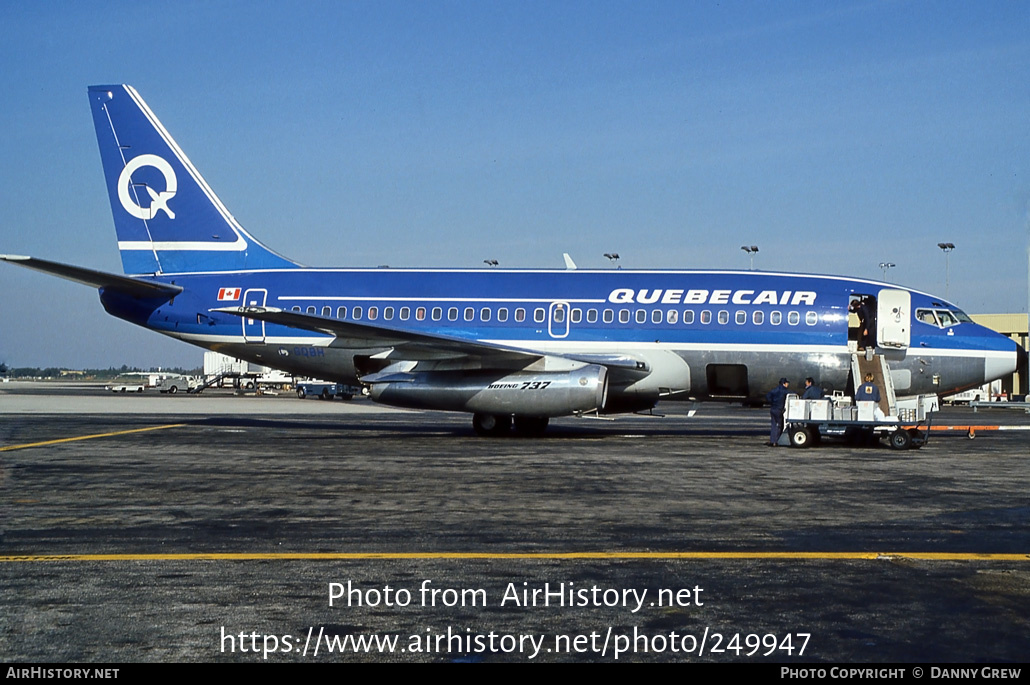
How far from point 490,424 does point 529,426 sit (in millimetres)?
1025

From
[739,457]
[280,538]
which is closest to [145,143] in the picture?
[739,457]

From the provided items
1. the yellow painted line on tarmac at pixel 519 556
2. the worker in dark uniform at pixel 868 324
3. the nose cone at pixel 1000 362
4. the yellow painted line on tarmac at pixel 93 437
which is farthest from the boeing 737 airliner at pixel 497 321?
the yellow painted line on tarmac at pixel 519 556

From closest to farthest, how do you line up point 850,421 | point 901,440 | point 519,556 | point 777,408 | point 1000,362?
point 519,556, point 901,440, point 850,421, point 777,408, point 1000,362

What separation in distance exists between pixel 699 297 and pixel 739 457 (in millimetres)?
6289

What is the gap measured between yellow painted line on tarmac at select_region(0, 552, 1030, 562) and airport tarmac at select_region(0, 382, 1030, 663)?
0.04 meters

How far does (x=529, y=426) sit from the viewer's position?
24547 mm

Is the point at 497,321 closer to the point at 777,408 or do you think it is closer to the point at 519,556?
the point at 777,408

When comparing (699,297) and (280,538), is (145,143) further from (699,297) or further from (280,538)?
(280,538)

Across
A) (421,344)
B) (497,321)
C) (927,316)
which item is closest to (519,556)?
(421,344)

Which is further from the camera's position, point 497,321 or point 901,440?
point 497,321

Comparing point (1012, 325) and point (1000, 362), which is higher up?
Result: point (1012, 325)

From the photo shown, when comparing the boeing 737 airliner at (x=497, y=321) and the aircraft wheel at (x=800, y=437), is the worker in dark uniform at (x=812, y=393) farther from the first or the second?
the boeing 737 airliner at (x=497, y=321)

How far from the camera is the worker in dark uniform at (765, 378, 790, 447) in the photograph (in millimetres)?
21984

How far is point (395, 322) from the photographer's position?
24938 millimetres
